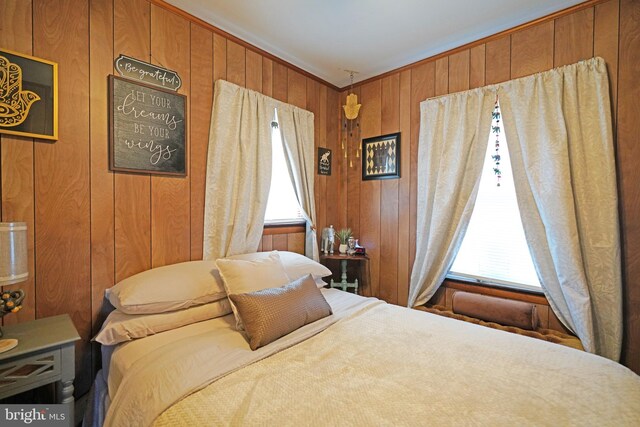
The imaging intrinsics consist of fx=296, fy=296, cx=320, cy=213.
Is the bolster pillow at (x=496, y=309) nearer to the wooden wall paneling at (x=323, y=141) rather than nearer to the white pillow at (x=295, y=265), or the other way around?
the white pillow at (x=295, y=265)

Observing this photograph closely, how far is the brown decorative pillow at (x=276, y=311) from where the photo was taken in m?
1.47

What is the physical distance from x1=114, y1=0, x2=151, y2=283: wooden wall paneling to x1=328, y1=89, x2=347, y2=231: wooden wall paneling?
5.83 feet

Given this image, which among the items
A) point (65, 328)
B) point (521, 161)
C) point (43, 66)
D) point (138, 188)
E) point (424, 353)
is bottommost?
point (424, 353)

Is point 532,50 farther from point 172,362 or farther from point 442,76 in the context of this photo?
point 172,362

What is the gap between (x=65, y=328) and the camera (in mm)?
1395

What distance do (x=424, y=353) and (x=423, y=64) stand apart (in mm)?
2405

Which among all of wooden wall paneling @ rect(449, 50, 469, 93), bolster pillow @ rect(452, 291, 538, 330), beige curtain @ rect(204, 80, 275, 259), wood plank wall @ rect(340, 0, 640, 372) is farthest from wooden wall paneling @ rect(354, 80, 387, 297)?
beige curtain @ rect(204, 80, 275, 259)

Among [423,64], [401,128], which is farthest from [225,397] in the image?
[423,64]

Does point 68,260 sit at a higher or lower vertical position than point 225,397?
higher

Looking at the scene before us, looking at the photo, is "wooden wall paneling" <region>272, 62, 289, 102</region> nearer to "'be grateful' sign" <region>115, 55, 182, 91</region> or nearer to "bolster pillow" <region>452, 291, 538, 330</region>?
"'be grateful' sign" <region>115, 55, 182, 91</region>

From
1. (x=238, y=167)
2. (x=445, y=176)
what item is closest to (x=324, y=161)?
(x=238, y=167)

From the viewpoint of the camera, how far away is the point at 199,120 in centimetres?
215

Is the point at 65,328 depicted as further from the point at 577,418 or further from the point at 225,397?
the point at 577,418

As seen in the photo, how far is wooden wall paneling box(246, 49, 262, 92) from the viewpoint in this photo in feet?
7.98
